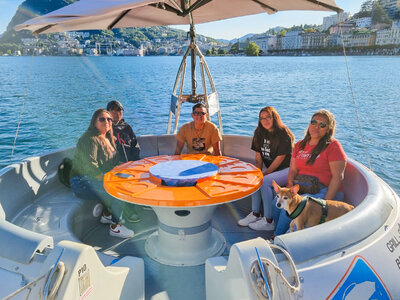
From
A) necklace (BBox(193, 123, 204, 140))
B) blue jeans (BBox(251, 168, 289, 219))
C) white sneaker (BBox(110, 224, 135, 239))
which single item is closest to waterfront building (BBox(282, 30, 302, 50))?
necklace (BBox(193, 123, 204, 140))

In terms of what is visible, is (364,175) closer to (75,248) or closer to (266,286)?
(266,286)

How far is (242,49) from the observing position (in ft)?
334

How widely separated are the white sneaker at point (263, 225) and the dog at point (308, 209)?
0.72m

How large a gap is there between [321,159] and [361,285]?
3.86 feet

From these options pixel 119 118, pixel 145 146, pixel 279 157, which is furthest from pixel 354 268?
pixel 145 146

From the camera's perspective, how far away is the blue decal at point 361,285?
63.3 inches

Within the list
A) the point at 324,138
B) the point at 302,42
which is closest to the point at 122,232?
the point at 324,138

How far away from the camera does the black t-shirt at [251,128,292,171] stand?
3096 millimetres

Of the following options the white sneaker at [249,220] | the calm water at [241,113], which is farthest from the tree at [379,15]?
the white sneaker at [249,220]

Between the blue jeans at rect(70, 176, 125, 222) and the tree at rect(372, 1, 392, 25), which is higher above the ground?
the tree at rect(372, 1, 392, 25)

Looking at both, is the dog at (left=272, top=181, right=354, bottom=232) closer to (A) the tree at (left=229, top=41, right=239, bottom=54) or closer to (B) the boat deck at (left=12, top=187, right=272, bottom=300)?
(B) the boat deck at (left=12, top=187, right=272, bottom=300)

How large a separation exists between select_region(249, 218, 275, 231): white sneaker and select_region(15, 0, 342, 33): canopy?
6.82 ft

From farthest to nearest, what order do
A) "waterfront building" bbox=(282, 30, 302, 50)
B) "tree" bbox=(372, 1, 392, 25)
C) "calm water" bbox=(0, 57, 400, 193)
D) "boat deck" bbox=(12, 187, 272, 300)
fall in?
"waterfront building" bbox=(282, 30, 302, 50) → "tree" bbox=(372, 1, 392, 25) → "calm water" bbox=(0, 57, 400, 193) → "boat deck" bbox=(12, 187, 272, 300)

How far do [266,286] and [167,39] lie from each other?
98322 millimetres
